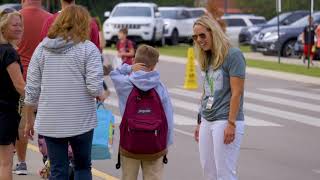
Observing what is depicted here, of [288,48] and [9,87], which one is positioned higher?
[9,87]

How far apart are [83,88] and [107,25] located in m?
32.5

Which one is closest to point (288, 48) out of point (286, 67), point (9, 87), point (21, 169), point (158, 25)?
point (286, 67)

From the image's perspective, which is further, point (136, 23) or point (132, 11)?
point (132, 11)

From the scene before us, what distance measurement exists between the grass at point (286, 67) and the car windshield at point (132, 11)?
1134 centimetres

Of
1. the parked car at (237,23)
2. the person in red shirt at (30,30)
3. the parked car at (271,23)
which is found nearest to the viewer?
the person in red shirt at (30,30)

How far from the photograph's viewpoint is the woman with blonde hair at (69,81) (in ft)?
20.5

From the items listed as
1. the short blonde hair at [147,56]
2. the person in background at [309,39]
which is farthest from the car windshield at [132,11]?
the short blonde hair at [147,56]

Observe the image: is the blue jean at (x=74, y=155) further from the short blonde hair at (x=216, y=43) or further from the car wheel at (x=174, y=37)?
the car wheel at (x=174, y=37)

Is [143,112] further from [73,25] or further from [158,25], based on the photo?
[158,25]

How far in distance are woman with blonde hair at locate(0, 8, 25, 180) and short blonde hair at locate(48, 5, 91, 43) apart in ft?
2.66

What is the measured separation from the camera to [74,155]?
651cm

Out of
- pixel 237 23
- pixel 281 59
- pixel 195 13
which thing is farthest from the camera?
pixel 195 13

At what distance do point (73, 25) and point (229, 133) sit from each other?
1.41 metres

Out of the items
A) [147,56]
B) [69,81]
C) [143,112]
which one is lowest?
[143,112]
